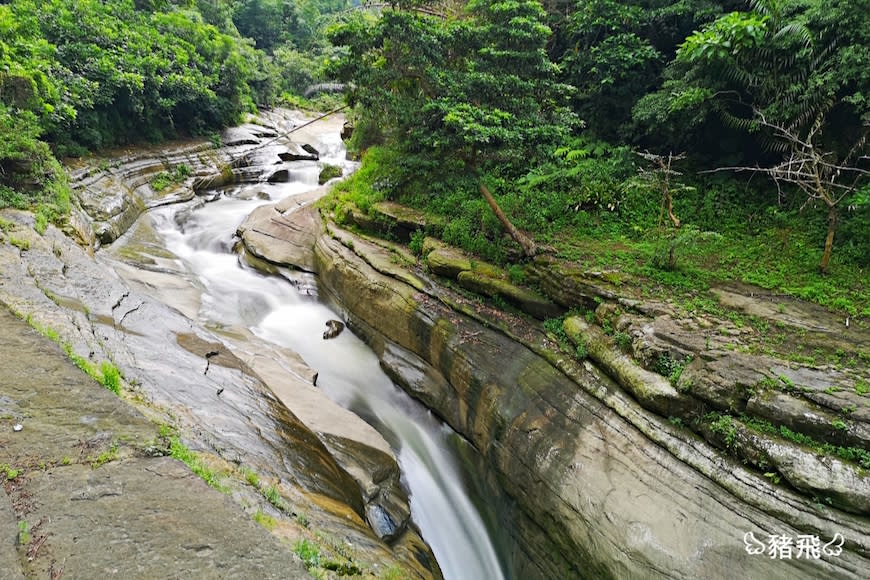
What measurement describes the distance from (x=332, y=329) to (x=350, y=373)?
140cm

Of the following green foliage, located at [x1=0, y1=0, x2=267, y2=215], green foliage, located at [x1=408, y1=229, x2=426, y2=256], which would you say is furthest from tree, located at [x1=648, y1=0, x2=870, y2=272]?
green foliage, located at [x1=0, y1=0, x2=267, y2=215]

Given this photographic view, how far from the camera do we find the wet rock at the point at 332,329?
9859mm

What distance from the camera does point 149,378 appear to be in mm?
5117

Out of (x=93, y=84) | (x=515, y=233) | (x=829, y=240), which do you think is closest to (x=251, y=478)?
(x=515, y=233)

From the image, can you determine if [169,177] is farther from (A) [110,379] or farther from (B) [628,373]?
(B) [628,373]

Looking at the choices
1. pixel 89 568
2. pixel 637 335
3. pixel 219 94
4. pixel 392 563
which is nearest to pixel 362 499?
pixel 392 563

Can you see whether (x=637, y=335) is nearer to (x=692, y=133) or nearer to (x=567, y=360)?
(x=567, y=360)

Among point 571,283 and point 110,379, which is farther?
point 571,283

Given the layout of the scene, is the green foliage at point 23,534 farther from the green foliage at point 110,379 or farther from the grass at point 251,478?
the green foliage at point 110,379

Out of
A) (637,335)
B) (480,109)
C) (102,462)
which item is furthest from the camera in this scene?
(480,109)

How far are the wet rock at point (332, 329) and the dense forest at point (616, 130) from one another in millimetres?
2795

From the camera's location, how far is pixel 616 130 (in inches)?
418

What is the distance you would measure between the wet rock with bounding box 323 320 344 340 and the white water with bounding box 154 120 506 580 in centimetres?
14

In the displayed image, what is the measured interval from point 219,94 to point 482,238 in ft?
60.9
